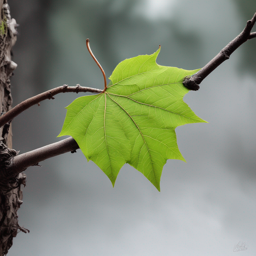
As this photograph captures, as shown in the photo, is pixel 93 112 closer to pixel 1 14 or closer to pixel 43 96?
pixel 43 96

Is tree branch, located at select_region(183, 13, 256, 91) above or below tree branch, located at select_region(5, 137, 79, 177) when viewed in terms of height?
above

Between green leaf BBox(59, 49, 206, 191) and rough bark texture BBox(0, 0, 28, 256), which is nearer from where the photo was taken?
green leaf BBox(59, 49, 206, 191)

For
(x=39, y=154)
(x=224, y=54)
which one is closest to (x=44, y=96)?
(x=39, y=154)

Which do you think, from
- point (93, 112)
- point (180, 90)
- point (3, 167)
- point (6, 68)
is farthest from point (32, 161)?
point (6, 68)

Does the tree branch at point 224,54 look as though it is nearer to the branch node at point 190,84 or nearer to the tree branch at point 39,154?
the branch node at point 190,84

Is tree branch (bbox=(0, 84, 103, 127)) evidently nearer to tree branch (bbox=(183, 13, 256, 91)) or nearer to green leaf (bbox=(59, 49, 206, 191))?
green leaf (bbox=(59, 49, 206, 191))

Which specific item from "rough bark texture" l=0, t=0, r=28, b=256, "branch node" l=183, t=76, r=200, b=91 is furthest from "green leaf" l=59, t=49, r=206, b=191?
"rough bark texture" l=0, t=0, r=28, b=256

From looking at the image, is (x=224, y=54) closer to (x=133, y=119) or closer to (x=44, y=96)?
(x=133, y=119)
